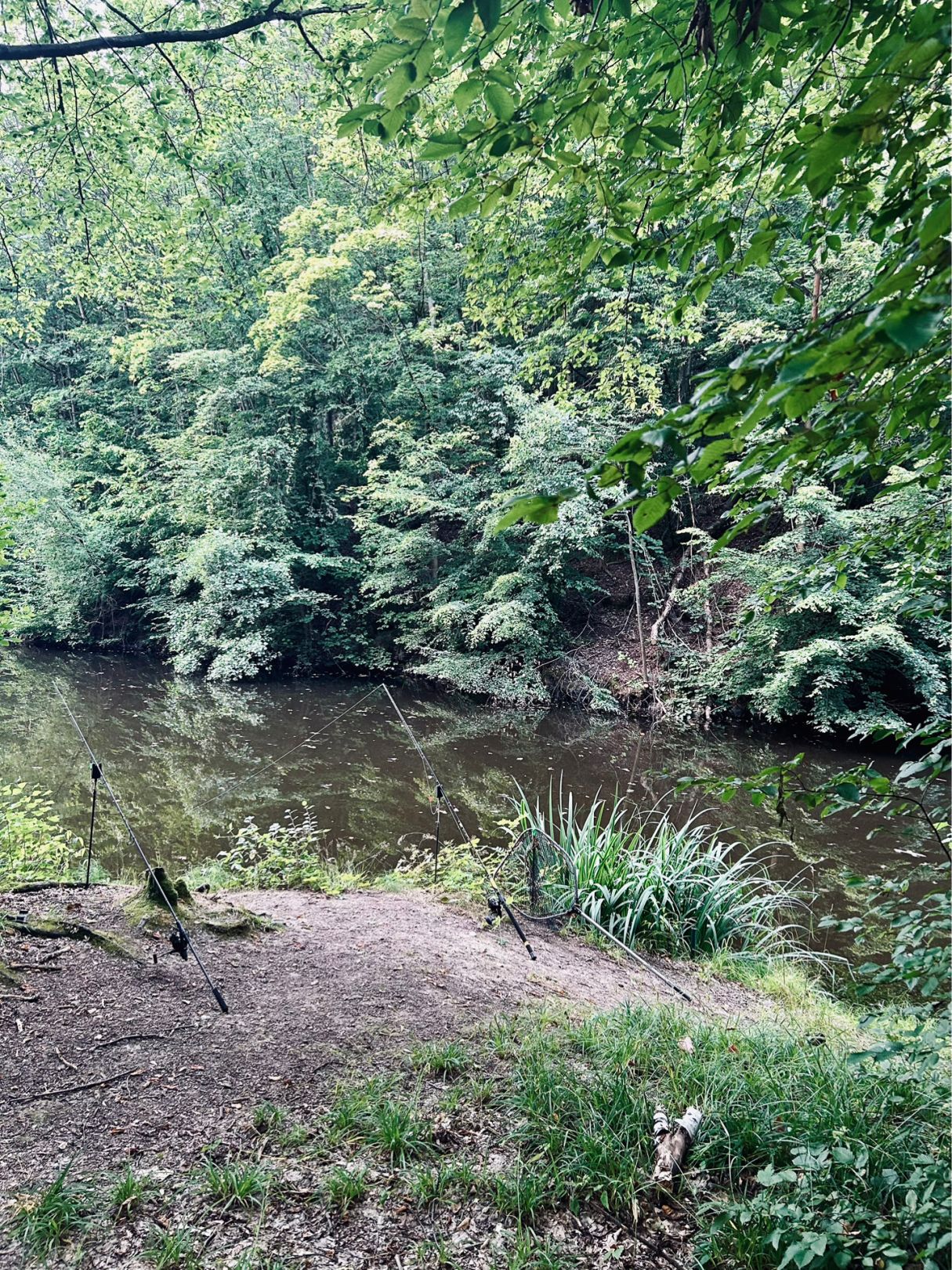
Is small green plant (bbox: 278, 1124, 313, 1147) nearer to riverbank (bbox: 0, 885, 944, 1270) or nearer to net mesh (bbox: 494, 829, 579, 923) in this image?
riverbank (bbox: 0, 885, 944, 1270)

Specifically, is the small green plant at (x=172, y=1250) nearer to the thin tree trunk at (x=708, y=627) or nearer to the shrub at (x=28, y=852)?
the shrub at (x=28, y=852)

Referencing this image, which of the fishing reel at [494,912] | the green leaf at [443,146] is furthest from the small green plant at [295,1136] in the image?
the green leaf at [443,146]

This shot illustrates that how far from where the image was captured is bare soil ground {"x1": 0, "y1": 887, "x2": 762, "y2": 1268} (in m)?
1.84

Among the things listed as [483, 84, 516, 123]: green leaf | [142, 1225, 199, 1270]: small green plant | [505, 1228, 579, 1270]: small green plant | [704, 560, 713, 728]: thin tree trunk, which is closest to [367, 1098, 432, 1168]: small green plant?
[505, 1228, 579, 1270]: small green plant

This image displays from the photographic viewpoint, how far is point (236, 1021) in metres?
2.63

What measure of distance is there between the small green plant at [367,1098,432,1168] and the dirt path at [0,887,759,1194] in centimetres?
28

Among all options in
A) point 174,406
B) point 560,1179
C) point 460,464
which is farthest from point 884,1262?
point 174,406

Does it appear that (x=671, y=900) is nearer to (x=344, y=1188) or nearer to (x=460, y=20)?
(x=344, y=1188)

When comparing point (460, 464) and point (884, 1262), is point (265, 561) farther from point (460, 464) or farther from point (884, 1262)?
point (884, 1262)

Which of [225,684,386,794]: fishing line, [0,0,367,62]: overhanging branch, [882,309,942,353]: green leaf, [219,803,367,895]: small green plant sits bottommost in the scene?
[219,803,367,895]: small green plant

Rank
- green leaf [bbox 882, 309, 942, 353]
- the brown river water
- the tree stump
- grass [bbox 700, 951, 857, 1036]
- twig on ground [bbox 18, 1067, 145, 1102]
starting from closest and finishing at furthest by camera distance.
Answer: green leaf [bbox 882, 309, 942, 353], twig on ground [bbox 18, 1067, 145, 1102], grass [bbox 700, 951, 857, 1036], the tree stump, the brown river water

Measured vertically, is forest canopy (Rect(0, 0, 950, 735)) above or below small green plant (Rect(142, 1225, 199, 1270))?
above

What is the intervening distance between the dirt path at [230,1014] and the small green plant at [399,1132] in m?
0.28

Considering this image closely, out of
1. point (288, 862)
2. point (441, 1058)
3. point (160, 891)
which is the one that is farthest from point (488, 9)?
point (288, 862)
